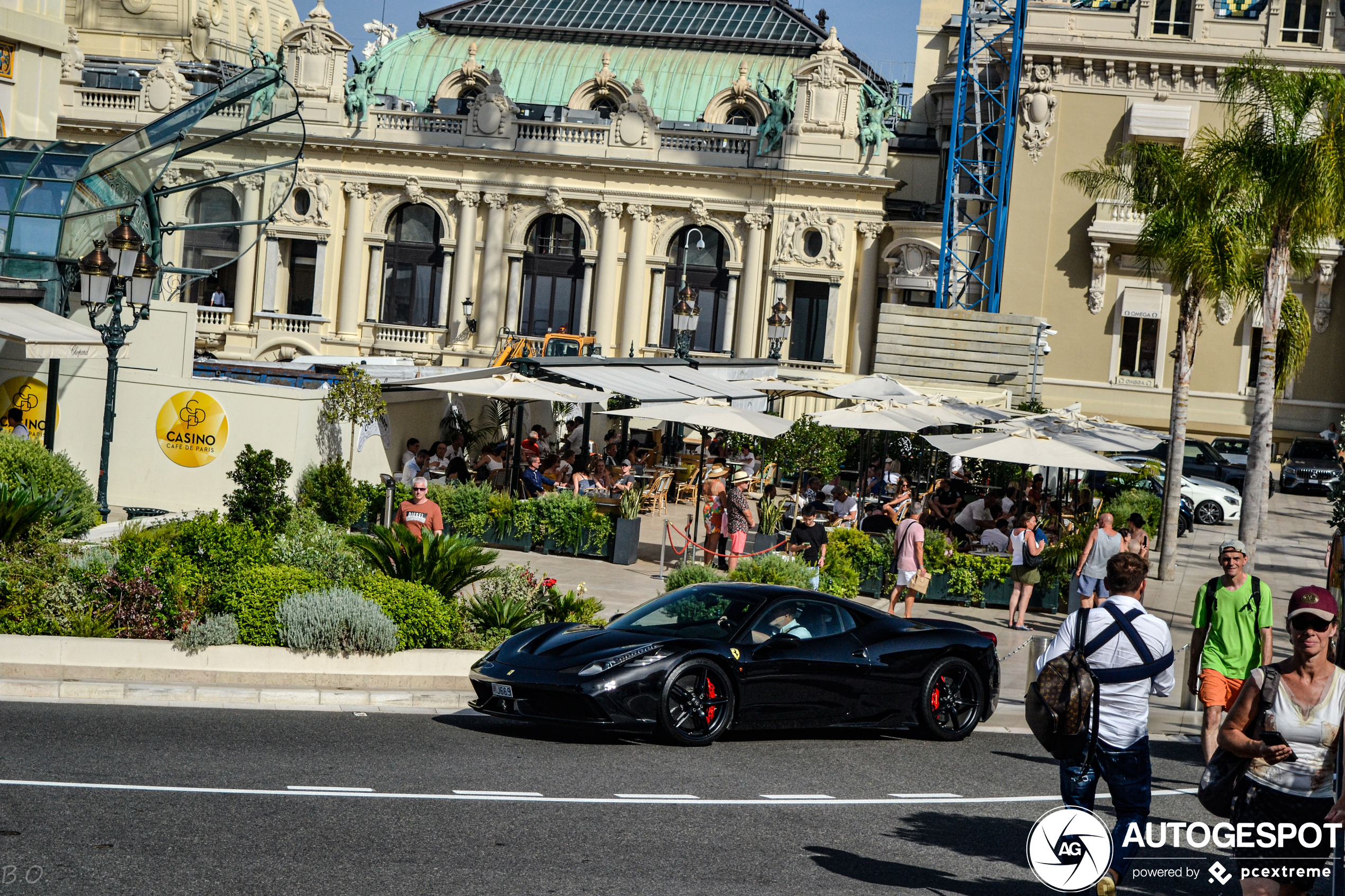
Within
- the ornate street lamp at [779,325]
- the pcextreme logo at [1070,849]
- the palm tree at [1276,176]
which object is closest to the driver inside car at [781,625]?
the pcextreme logo at [1070,849]

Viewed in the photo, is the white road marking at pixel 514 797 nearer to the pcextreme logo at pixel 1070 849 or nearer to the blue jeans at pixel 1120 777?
the pcextreme logo at pixel 1070 849

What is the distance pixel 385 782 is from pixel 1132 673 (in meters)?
4.67

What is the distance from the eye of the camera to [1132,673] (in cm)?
739

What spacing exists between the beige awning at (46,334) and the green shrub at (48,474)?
1903 mm

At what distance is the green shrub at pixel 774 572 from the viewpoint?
54.5ft

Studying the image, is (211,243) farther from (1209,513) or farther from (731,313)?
(1209,513)

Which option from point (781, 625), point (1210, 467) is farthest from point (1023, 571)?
point (1210, 467)

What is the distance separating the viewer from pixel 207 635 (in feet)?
41.7

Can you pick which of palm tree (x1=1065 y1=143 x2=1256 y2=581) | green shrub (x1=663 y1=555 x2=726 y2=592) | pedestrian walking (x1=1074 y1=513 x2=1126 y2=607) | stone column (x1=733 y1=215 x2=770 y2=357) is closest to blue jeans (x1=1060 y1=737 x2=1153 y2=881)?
green shrub (x1=663 y1=555 x2=726 y2=592)

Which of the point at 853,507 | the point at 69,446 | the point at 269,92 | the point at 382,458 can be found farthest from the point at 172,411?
the point at 853,507

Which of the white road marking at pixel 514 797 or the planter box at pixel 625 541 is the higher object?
the planter box at pixel 625 541

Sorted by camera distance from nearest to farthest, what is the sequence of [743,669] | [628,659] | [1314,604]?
[1314,604]
[628,659]
[743,669]

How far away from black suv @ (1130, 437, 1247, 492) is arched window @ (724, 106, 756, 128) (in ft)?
72.2

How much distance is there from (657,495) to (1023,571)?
467 inches
